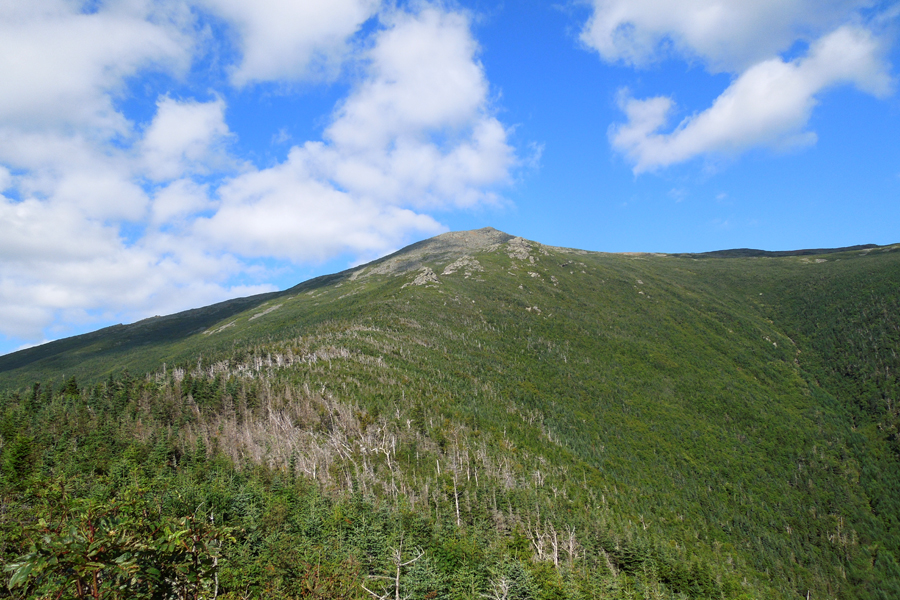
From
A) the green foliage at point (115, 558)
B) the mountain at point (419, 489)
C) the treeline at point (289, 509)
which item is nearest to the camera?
the green foliage at point (115, 558)

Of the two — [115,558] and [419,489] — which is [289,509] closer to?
[419,489]

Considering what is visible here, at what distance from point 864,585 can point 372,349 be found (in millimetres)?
208210

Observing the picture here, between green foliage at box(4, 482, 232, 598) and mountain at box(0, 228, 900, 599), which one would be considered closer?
green foliage at box(4, 482, 232, 598)

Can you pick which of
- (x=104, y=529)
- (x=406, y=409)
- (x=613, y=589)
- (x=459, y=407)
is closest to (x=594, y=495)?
(x=459, y=407)

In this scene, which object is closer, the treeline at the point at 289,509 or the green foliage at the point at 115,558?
the green foliage at the point at 115,558

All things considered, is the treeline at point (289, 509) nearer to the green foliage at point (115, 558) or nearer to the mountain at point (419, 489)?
the green foliage at point (115, 558)

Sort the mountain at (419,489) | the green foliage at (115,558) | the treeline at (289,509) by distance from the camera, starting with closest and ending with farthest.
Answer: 1. the green foliage at (115,558)
2. the treeline at (289,509)
3. the mountain at (419,489)

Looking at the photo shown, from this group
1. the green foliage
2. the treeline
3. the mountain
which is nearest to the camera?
the green foliage

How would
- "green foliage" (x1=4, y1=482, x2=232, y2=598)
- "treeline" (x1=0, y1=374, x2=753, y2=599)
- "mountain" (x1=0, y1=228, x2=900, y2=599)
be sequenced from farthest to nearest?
"mountain" (x1=0, y1=228, x2=900, y2=599) < "treeline" (x1=0, y1=374, x2=753, y2=599) < "green foliage" (x1=4, y1=482, x2=232, y2=598)

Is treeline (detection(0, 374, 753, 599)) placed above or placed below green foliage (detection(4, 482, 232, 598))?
below

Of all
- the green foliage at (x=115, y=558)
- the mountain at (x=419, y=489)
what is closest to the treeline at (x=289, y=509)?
the green foliage at (x=115, y=558)

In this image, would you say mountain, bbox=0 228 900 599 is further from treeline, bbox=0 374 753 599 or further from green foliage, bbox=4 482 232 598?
green foliage, bbox=4 482 232 598

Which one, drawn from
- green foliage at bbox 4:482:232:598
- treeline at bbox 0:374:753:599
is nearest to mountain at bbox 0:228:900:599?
treeline at bbox 0:374:753:599

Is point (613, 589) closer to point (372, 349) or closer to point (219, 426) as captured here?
point (219, 426)
